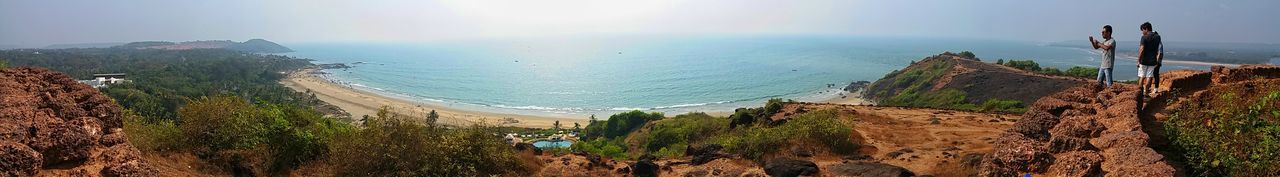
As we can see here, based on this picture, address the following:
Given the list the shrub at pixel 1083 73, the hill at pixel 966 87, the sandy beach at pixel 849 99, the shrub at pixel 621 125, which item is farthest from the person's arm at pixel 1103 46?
the sandy beach at pixel 849 99

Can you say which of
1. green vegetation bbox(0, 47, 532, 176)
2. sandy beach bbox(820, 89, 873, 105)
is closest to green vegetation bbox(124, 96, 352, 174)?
green vegetation bbox(0, 47, 532, 176)

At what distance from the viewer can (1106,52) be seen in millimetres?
11680

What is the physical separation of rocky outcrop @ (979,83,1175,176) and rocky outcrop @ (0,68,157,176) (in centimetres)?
1011

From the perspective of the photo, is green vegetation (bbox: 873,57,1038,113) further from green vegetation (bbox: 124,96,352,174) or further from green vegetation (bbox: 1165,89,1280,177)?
green vegetation (bbox: 124,96,352,174)

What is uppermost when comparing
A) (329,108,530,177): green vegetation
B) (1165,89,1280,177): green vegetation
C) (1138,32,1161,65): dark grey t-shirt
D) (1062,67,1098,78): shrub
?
(1138,32,1161,65): dark grey t-shirt

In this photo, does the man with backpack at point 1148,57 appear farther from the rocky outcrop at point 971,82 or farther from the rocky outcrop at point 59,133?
the rocky outcrop at point 971,82

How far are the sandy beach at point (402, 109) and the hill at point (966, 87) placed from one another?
37.5m

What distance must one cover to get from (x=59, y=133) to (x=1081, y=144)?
11438 millimetres

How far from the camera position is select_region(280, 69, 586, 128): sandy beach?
69.7 metres

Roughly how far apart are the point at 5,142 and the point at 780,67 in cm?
15305

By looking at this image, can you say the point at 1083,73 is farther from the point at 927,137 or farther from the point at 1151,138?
the point at 1151,138

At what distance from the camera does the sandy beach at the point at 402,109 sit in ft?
229

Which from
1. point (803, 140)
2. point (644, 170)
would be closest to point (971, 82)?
point (803, 140)

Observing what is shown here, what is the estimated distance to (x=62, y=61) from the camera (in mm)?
137250
